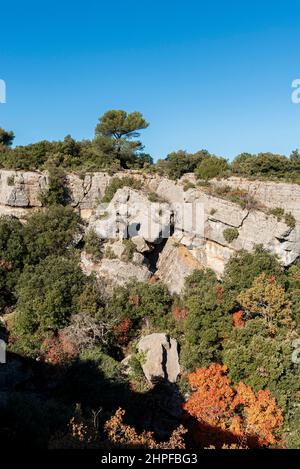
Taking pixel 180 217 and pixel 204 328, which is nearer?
pixel 204 328

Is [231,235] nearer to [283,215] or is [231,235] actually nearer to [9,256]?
[283,215]

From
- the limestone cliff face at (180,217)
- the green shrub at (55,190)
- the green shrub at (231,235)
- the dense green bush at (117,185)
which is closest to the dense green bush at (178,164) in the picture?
the limestone cliff face at (180,217)

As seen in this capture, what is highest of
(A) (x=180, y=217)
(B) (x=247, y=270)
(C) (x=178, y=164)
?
(C) (x=178, y=164)

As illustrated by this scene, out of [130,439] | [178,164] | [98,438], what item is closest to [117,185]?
[178,164]

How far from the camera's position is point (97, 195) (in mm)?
32875

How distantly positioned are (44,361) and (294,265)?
1814 cm

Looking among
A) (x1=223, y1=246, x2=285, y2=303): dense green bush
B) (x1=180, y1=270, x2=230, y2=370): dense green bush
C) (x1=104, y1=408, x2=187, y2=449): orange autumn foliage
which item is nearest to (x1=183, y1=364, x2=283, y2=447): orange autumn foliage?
(x1=180, y1=270, x2=230, y2=370): dense green bush

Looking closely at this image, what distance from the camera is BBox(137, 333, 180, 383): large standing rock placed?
21.0m

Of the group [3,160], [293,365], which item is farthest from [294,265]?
[3,160]

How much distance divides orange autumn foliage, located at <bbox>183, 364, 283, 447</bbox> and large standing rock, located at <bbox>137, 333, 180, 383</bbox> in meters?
1.49

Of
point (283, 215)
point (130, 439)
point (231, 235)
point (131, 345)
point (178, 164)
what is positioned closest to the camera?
point (130, 439)

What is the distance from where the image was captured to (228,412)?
742 inches

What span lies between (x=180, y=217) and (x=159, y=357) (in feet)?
39.8
